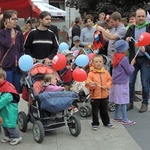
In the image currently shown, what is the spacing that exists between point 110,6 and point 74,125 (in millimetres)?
13146

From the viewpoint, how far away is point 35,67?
547cm

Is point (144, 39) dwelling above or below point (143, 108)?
above

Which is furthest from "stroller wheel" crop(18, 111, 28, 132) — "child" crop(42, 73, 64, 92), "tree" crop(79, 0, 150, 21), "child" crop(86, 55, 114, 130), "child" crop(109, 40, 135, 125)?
"tree" crop(79, 0, 150, 21)

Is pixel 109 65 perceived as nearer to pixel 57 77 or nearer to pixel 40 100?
pixel 57 77

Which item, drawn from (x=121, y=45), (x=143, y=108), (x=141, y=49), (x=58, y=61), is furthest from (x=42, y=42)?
(x=143, y=108)

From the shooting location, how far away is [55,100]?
480 cm

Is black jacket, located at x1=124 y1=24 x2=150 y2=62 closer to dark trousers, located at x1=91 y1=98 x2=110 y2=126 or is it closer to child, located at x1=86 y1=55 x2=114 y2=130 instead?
child, located at x1=86 y1=55 x2=114 y2=130

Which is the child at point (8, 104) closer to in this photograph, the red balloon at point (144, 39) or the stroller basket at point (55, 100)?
the stroller basket at point (55, 100)

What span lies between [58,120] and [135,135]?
4.15 feet

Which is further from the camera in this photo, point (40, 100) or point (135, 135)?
point (135, 135)

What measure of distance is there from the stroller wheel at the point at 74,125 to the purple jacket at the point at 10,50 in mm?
1300

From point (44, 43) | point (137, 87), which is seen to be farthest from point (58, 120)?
point (137, 87)

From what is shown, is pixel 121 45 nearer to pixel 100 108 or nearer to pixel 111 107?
pixel 100 108

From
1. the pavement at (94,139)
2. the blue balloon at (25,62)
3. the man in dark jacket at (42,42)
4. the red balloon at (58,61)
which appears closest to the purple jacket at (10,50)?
the man in dark jacket at (42,42)
